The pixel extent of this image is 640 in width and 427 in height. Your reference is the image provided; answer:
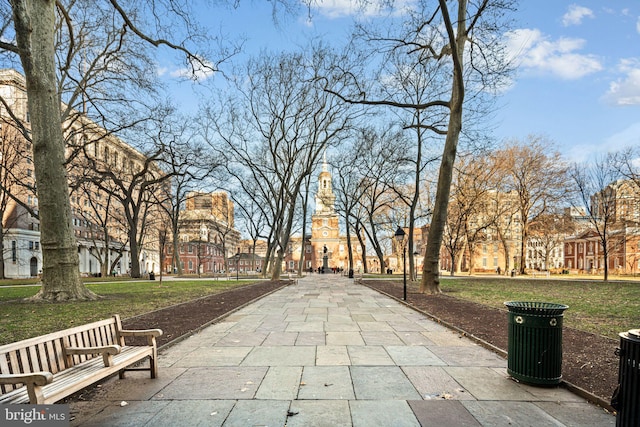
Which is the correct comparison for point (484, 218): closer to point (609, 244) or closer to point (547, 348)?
point (609, 244)

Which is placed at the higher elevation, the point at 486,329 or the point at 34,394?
the point at 34,394

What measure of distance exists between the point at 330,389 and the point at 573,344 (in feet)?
16.5

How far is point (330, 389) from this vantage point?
504 cm

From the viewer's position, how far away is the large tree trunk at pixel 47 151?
13.0 m

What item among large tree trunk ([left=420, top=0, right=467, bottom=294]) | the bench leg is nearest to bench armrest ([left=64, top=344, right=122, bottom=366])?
the bench leg

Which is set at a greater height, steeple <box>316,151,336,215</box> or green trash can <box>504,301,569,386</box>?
steeple <box>316,151,336,215</box>

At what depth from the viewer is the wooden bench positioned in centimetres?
352

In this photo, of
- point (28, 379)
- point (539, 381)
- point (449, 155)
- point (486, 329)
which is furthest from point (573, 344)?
point (449, 155)

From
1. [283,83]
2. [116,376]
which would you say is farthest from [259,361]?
[283,83]

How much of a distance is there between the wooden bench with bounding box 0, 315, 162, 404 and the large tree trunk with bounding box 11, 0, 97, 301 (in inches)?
382

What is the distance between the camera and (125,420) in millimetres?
4109

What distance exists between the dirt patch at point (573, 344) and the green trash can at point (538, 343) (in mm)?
394

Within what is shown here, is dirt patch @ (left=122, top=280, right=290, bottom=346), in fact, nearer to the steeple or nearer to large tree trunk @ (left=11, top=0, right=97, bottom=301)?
large tree trunk @ (left=11, top=0, right=97, bottom=301)

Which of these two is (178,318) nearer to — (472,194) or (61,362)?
(61,362)
